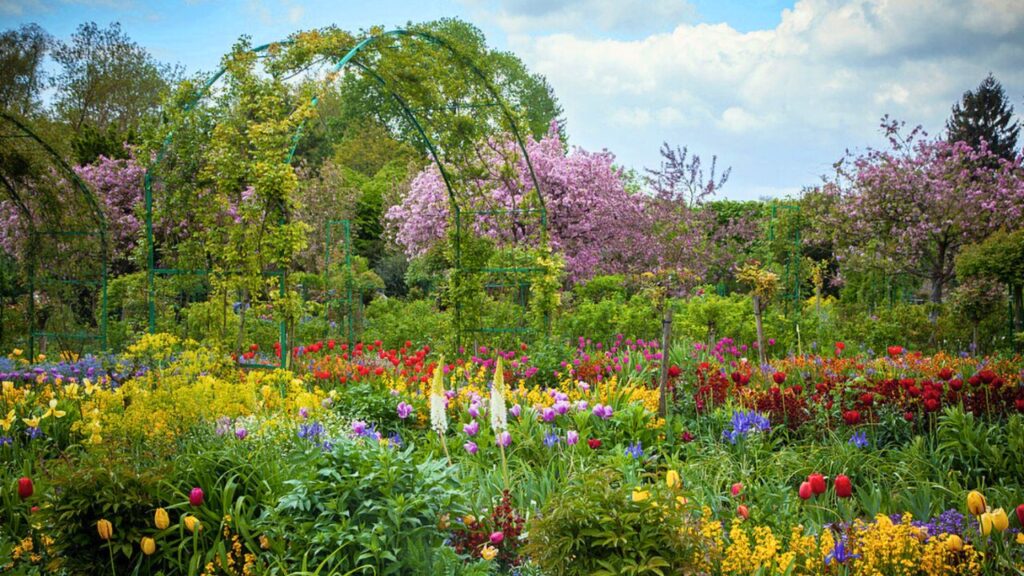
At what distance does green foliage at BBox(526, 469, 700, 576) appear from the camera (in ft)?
7.45

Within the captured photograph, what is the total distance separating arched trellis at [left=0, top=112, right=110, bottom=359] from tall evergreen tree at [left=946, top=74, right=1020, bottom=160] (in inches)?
924

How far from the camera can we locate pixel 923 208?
10.6m

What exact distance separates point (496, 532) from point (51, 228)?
8204mm

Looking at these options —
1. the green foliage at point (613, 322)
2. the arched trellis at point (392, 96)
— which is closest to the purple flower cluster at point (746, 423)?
the arched trellis at point (392, 96)

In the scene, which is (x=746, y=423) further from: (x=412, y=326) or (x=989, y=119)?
(x=989, y=119)

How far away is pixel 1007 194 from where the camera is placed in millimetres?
10383

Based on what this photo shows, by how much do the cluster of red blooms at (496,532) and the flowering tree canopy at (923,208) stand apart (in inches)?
378

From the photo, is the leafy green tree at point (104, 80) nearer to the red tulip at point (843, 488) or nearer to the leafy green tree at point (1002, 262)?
the leafy green tree at point (1002, 262)

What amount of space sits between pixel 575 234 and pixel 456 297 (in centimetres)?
597

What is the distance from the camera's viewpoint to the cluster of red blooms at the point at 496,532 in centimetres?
274

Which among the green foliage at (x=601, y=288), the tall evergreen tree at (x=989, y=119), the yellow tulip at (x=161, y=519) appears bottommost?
the yellow tulip at (x=161, y=519)

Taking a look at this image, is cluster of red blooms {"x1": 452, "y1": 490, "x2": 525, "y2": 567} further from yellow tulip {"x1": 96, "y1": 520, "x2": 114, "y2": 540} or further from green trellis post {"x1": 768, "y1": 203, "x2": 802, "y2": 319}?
green trellis post {"x1": 768, "y1": 203, "x2": 802, "y2": 319}

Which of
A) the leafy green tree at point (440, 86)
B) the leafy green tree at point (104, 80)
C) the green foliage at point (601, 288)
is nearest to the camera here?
the leafy green tree at point (440, 86)

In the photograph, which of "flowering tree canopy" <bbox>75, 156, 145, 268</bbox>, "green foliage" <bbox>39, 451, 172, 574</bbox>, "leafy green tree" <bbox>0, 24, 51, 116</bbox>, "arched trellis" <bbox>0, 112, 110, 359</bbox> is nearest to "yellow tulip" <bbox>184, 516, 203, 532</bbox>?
"green foliage" <bbox>39, 451, 172, 574</bbox>
